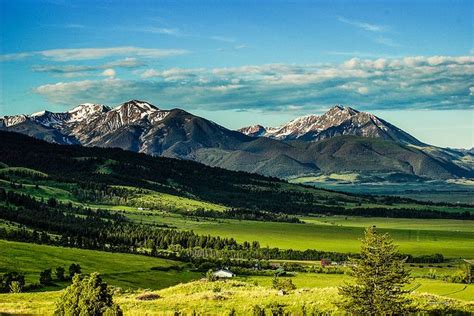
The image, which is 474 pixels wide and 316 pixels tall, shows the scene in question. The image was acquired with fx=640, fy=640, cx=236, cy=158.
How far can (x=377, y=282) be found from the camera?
66062 mm

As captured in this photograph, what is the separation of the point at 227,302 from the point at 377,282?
21051 mm

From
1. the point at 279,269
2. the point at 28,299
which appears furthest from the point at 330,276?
the point at 28,299

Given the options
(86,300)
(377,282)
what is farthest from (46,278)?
(377,282)

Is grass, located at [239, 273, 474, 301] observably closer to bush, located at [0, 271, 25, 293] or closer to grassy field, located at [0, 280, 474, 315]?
grassy field, located at [0, 280, 474, 315]

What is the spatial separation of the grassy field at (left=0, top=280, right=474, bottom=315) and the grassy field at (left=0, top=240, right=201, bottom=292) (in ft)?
179

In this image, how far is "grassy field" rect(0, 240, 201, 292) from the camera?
14950 centimetres

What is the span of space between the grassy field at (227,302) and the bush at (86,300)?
591 cm

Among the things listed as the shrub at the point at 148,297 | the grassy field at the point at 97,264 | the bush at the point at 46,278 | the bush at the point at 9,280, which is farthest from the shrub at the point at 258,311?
the bush at the point at 46,278

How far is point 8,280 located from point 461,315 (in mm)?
89437

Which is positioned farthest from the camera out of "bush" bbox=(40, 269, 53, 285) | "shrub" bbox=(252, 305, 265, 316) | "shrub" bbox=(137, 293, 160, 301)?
"bush" bbox=(40, 269, 53, 285)

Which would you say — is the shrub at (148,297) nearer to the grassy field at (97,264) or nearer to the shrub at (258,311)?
the shrub at (258,311)

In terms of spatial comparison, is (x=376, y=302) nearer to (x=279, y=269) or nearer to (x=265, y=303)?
(x=265, y=303)

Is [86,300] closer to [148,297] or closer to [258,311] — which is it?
[258,311]

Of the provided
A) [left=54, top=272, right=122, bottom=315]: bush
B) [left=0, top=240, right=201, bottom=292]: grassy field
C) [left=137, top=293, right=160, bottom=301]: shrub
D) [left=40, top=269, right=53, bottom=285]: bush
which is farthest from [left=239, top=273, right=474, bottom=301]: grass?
[left=54, top=272, right=122, bottom=315]: bush
